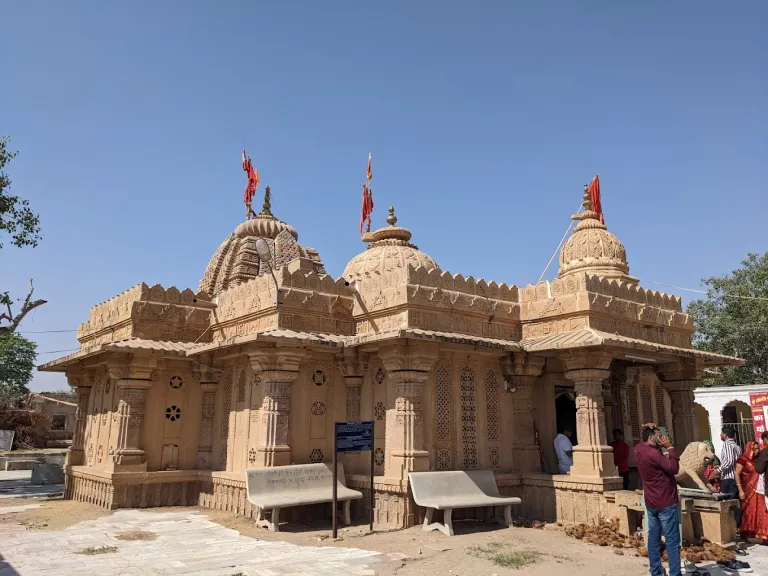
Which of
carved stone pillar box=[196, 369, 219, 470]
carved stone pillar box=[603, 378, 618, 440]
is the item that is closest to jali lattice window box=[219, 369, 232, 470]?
carved stone pillar box=[196, 369, 219, 470]

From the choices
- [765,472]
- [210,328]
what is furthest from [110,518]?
[765,472]

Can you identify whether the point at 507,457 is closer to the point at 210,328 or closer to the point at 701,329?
the point at 210,328

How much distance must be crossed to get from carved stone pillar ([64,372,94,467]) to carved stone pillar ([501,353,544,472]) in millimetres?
10845

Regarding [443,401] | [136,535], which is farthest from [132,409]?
[443,401]

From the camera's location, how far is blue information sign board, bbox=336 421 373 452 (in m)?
9.84

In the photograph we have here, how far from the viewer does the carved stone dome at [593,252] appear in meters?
15.1

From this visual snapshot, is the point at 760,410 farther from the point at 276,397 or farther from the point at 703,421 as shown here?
the point at 276,397

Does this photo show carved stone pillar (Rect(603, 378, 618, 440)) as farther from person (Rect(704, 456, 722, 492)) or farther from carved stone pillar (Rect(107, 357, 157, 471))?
carved stone pillar (Rect(107, 357, 157, 471))

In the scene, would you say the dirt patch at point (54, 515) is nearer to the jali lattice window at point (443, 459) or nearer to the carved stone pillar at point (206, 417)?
the carved stone pillar at point (206, 417)

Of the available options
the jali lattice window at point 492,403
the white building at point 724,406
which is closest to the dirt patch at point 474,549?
the jali lattice window at point 492,403

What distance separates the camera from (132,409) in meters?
12.7

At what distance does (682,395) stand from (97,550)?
39.5 ft

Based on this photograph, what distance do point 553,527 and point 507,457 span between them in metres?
1.76

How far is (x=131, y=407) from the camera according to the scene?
41.8 ft
